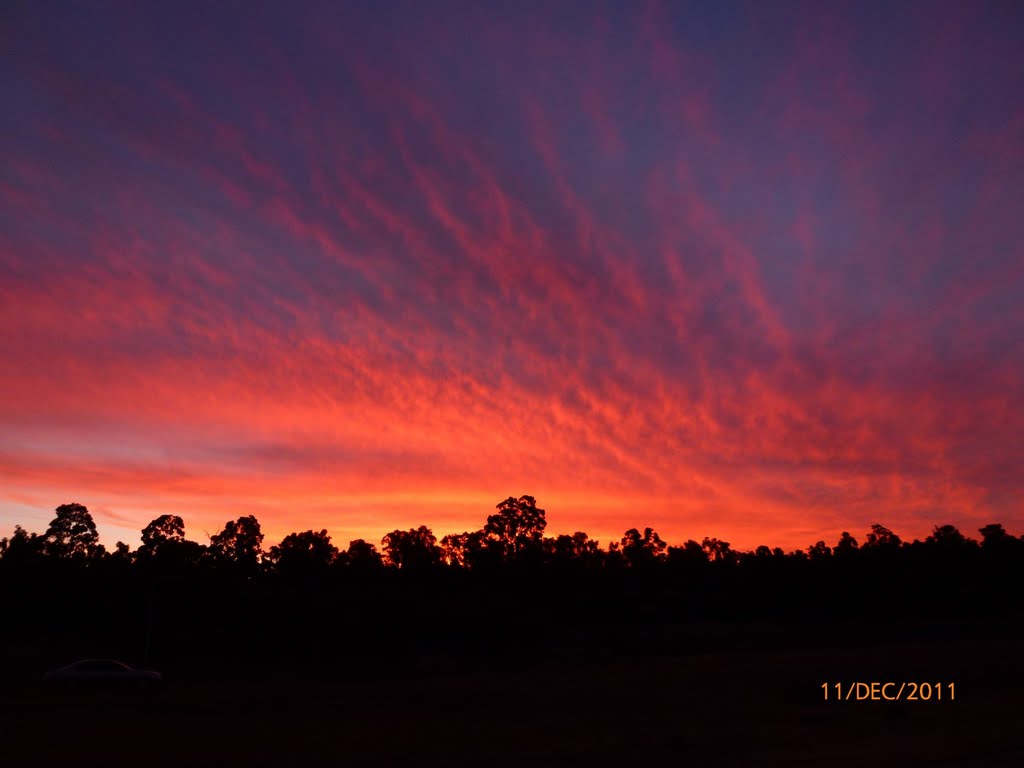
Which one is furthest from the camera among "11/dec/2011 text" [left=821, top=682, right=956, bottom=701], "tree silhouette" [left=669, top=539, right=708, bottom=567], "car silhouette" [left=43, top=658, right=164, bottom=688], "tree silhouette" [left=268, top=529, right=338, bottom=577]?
"tree silhouette" [left=669, top=539, right=708, bottom=567]

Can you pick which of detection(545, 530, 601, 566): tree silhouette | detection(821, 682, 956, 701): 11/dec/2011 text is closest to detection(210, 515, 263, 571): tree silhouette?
detection(545, 530, 601, 566): tree silhouette

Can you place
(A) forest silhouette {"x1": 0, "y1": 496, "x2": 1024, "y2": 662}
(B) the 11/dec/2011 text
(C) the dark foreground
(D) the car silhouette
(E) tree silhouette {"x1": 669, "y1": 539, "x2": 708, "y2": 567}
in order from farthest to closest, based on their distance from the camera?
(E) tree silhouette {"x1": 669, "y1": 539, "x2": 708, "y2": 567} < (A) forest silhouette {"x1": 0, "y1": 496, "x2": 1024, "y2": 662} < (D) the car silhouette < (B) the 11/dec/2011 text < (C) the dark foreground

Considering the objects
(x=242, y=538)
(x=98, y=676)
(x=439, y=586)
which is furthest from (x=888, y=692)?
(x=242, y=538)

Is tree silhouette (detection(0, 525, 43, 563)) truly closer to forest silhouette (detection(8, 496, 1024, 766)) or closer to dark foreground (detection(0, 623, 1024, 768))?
forest silhouette (detection(8, 496, 1024, 766))

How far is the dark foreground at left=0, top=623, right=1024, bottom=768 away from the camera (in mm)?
16297

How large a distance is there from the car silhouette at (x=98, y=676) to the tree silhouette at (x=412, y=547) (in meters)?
96.1

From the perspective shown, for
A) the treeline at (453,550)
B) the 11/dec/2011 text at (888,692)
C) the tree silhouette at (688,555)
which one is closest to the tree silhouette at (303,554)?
the treeline at (453,550)

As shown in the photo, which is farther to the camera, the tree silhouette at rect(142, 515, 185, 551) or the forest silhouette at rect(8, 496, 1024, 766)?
the tree silhouette at rect(142, 515, 185, 551)

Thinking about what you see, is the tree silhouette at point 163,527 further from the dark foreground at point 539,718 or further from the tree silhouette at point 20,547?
the dark foreground at point 539,718

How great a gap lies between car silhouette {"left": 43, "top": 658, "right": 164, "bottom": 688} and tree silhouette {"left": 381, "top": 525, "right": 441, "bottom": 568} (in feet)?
315

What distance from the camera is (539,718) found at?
891 inches

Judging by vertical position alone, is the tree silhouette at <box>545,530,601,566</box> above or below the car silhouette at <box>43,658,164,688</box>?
above

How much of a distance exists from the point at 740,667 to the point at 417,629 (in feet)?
88.7

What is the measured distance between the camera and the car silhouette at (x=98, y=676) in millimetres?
35500
